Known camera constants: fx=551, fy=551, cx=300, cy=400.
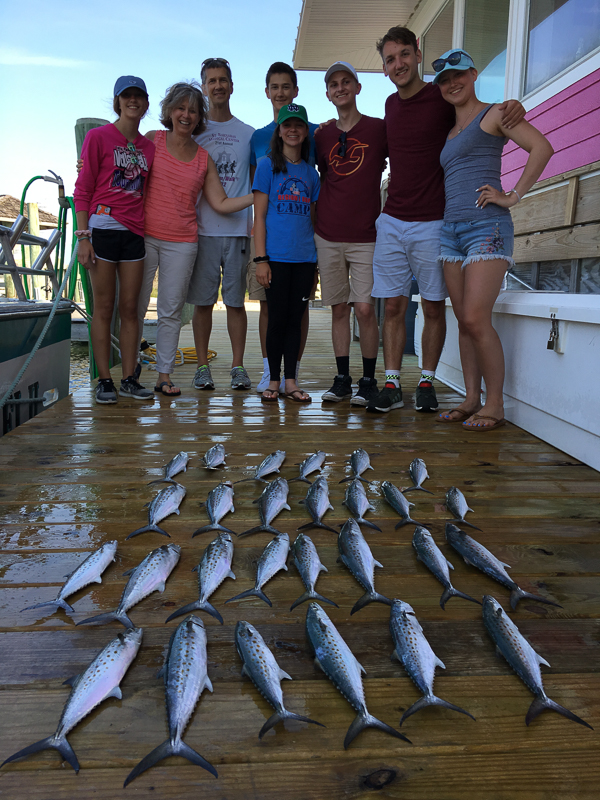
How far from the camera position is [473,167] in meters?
3.13

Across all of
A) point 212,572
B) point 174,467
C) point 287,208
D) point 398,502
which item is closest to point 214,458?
point 174,467

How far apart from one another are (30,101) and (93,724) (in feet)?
298

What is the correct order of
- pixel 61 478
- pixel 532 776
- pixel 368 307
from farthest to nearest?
pixel 368 307
pixel 61 478
pixel 532 776

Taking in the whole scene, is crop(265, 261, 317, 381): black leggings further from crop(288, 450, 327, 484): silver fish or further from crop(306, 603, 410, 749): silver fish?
crop(306, 603, 410, 749): silver fish

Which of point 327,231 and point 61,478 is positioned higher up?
point 327,231

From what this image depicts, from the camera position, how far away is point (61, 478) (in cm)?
254

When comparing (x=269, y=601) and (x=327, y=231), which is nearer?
(x=269, y=601)

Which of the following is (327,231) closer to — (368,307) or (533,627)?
(368,307)

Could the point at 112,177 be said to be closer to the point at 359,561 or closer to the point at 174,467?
the point at 174,467

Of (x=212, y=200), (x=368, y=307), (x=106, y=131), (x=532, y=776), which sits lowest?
(x=532, y=776)

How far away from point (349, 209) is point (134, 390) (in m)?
2.01

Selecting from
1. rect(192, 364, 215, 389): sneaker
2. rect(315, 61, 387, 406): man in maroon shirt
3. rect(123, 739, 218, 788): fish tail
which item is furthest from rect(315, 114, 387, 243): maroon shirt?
rect(123, 739, 218, 788): fish tail

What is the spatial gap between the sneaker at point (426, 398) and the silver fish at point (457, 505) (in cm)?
159

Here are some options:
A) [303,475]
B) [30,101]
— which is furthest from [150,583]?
[30,101]
